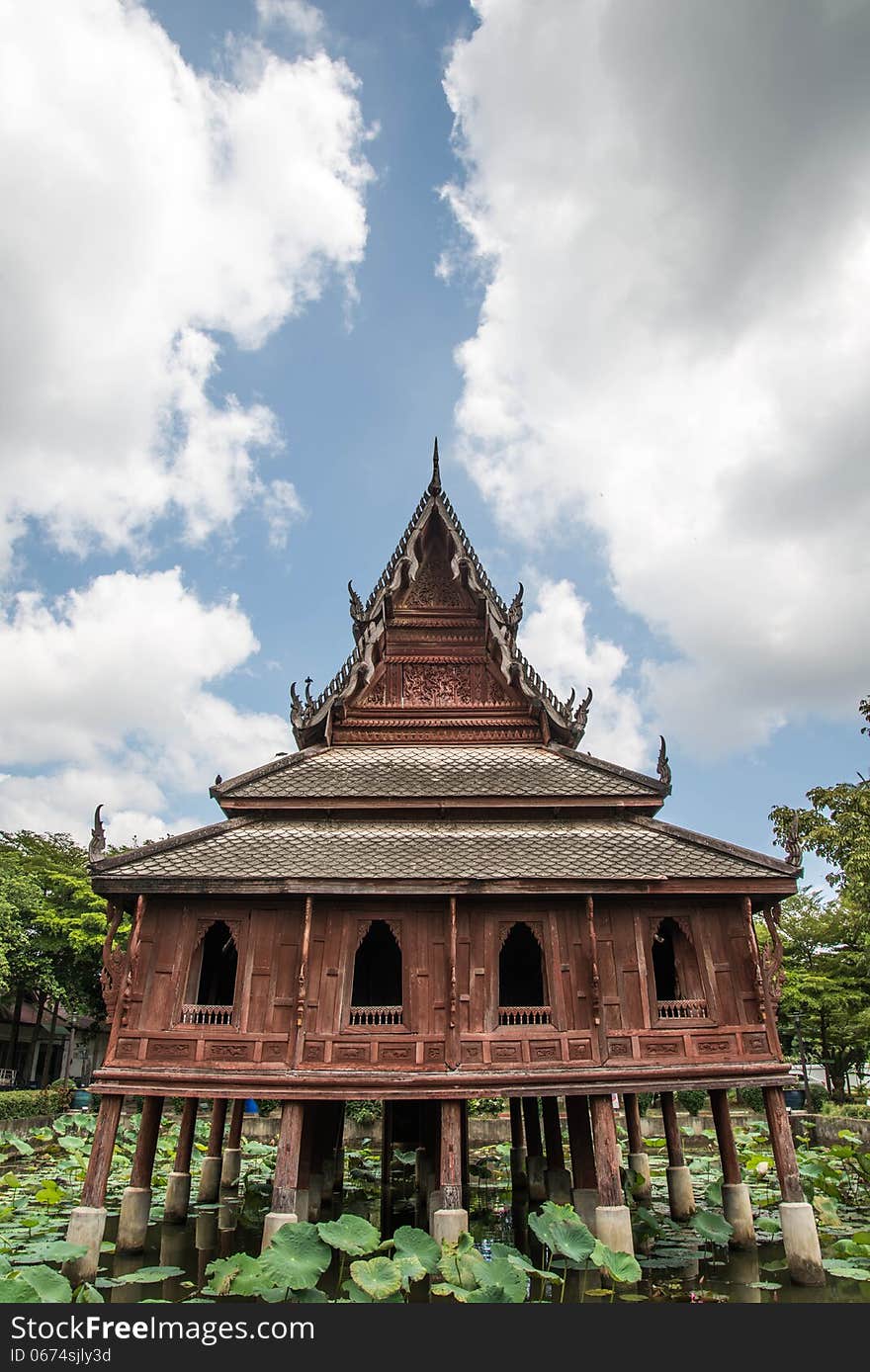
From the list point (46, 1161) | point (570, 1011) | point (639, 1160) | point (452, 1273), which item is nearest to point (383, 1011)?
point (570, 1011)

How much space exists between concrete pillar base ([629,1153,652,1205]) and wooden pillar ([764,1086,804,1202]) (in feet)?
21.1

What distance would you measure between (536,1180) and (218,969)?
8.37m

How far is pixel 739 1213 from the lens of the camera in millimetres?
13109

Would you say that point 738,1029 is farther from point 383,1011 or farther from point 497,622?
point 497,622

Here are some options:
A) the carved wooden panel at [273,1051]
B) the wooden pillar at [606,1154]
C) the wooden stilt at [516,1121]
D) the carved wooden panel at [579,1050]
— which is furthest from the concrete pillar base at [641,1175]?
the carved wooden panel at [273,1051]

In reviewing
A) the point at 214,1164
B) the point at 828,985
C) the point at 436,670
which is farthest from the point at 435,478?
the point at 828,985

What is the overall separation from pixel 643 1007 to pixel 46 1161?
19357mm

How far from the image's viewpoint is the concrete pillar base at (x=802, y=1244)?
10891 millimetres

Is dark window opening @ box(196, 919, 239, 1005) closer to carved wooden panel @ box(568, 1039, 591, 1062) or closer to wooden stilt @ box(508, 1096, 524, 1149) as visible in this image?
carved wooden panel @ box(568, 1039, 591, 1062)

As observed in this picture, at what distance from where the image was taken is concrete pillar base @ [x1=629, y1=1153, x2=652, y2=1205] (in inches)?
687

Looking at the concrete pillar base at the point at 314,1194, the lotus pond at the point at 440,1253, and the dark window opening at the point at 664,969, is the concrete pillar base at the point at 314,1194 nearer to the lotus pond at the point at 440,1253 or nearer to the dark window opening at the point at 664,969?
the lotus pond at the point at 440,1253

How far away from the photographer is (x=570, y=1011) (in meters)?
12.1

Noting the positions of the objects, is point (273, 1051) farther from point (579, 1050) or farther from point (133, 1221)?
point (579, 1050)

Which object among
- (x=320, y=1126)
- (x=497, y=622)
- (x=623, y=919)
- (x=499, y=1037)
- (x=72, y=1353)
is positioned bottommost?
(x=72, y=1353)
